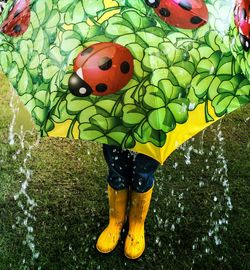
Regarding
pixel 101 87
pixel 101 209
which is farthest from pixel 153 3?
pixel 101 209

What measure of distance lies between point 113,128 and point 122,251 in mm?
1320

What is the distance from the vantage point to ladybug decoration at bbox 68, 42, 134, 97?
6.29 ft

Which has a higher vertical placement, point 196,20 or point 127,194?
point 196,20

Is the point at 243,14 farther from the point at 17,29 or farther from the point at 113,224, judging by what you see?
the point at 113,224

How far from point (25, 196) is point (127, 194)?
853mm

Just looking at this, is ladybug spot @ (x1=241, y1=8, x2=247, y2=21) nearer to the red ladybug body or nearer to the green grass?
the red ladybug body

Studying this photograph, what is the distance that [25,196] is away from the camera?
351cm

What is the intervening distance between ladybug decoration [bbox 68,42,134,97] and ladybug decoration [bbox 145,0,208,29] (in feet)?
0.69

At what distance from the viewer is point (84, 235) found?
3.20 metres

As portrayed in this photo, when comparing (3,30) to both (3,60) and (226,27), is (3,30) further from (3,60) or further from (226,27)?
(226,27)

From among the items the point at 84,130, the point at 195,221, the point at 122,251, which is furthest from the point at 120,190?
the point at 84,130

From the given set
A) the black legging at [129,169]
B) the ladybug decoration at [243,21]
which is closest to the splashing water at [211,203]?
the black legging at [129,169]

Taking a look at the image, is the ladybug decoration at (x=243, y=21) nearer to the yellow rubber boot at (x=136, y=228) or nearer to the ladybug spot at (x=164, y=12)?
the ladybug spot at (x=164, y=12)

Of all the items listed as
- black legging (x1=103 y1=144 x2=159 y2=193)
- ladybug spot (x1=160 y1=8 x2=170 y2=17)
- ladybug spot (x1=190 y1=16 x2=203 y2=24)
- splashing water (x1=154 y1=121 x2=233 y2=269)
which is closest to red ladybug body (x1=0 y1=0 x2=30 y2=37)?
ladybug spot (x1=160 y1=8 x2=170 y2=17)
